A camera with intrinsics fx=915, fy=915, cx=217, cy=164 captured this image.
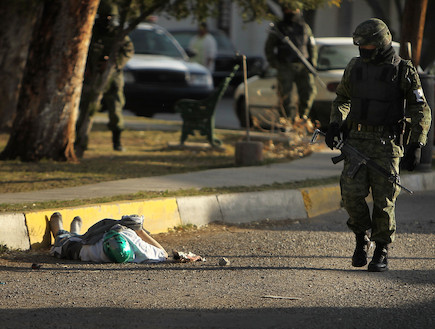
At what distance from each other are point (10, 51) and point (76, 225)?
7.11m

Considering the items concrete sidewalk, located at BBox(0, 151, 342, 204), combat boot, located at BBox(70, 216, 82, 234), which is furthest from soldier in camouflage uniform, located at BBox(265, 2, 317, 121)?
combat boot, located at BBox(70, 216, 82, 234)

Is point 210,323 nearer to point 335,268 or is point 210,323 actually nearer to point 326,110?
point 335,268

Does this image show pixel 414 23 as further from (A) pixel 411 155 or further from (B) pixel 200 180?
(A) pixel 411 155

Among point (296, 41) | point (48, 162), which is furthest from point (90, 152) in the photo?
point (296, 41)

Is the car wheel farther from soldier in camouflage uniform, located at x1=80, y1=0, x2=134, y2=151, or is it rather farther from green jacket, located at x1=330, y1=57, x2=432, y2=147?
green jacket, located at x1=330, y1=57, x2=432, y2=147

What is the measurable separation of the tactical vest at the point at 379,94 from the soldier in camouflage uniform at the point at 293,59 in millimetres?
7163

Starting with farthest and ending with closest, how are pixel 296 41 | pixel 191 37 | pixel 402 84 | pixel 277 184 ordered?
pixel 191 37, pixel 296 41, pixel 277 184, pixel 402 84

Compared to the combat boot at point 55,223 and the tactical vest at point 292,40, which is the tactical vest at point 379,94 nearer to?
the combat boot at point 55,223

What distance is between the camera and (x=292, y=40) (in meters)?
13.2

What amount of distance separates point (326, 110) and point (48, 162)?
5.32m

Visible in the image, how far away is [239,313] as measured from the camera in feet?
15.3

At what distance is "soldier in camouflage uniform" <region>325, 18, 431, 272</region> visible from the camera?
19.0ft

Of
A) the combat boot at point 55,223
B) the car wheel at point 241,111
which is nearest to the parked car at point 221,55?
the car wheel at point 241,111

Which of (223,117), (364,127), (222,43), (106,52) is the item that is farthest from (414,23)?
(222,43)
